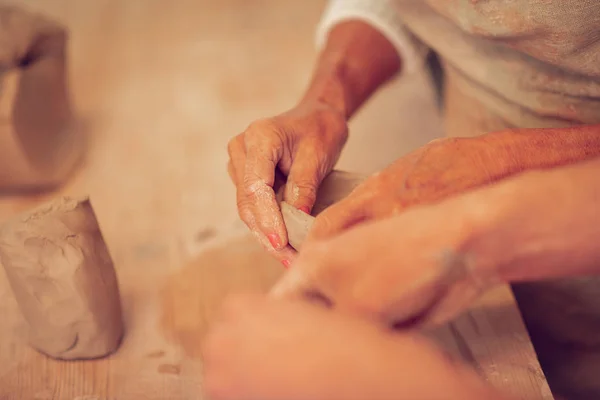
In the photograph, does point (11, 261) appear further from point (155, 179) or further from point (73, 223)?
point (155, 179)

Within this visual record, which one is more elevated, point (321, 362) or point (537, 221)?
point (537, 221)

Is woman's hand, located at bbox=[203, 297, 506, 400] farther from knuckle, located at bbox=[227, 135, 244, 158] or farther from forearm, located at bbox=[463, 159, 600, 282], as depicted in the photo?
knuckle, located at bbox=[227, 135, 244, 158]

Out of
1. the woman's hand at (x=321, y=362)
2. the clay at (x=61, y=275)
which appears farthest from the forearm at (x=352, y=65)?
the woman's hand at (x=321, y=362)

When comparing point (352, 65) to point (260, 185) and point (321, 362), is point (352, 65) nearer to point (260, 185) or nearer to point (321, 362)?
point (260, 185)

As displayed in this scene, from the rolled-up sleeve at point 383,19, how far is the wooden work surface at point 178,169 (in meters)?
0.29

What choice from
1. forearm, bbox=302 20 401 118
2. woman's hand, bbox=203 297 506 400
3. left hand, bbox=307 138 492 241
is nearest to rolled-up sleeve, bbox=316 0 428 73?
forearm, bbox=302 20 401 118

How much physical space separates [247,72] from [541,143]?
1066 mm

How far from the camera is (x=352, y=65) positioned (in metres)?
1.22

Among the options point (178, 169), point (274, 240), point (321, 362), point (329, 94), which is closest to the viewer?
point (321, 362)

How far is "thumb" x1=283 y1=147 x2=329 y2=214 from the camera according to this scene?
895 millimetres

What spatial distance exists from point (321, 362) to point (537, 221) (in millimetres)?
273

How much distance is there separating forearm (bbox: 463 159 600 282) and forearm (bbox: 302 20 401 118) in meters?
0.57

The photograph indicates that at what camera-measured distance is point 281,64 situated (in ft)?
5.70

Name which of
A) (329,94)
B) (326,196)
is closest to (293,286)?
(326,196)
